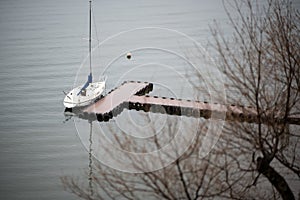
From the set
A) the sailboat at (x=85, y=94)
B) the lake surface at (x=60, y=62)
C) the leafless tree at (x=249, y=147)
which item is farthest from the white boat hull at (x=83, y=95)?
the leafless tree at (x=249, y=147)

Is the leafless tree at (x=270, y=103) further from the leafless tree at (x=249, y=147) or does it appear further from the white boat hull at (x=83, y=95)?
the white boat hull at (x=83, y=95)

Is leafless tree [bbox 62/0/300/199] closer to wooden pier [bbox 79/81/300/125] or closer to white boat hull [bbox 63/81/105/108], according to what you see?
wooden pier [bbox 79/81/300/125]

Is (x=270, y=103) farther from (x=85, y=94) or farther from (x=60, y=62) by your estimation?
(x=60, y=62)

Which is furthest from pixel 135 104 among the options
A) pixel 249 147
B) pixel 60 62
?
pixel 249 147

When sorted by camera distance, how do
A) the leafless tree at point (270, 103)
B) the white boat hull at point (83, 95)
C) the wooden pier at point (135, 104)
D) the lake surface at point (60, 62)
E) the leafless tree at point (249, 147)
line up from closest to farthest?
the leafless tree at point (249, 147) < the leafless tree at point (270, 103) < the lake surface at point (60, 62) < the wooden pier at point (135, 104) < the white boat hull at point (83, 95)

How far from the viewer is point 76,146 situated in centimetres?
1352

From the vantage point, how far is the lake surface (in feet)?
42.2

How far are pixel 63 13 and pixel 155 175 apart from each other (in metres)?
18.1

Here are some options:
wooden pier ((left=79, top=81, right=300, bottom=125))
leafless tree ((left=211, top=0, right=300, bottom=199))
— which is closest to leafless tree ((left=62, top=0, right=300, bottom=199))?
leafless tree ((left=211, top=0, right=300, bottom=199))

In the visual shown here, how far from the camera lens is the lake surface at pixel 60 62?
12852mm

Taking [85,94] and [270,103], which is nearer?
[270,103]

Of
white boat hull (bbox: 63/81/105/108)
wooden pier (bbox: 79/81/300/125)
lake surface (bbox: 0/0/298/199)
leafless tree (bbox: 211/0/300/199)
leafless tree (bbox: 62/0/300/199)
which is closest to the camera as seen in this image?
leafless tree (bbox: 62/0/300/199)

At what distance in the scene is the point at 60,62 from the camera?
1920 centimetres

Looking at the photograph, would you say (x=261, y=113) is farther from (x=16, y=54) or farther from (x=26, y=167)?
(x=16, y=54)
